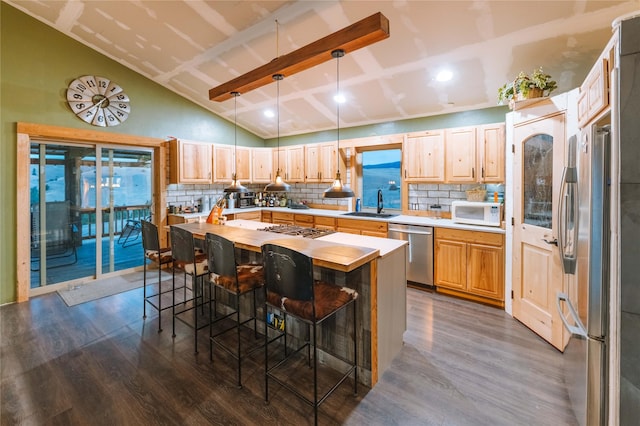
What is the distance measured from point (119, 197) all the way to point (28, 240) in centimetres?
122

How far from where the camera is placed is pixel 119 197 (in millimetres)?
4688

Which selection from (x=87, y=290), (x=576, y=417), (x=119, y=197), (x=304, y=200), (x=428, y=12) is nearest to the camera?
(x=576, y=417)

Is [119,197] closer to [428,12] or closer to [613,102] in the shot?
[428,12]

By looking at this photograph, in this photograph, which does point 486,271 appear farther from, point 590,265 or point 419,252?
point 590,265

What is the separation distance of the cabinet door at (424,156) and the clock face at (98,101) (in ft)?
14.1

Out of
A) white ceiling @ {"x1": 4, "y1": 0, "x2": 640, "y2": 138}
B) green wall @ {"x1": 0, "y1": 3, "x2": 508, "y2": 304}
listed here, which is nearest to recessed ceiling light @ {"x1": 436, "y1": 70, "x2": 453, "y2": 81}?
white ceiling @ {"x1": 4, "y1": 0, "x2": 640, "y2": 138}

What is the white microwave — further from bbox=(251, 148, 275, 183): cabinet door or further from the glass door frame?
the glass door frame

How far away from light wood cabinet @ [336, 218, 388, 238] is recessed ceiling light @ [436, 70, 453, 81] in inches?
77.7

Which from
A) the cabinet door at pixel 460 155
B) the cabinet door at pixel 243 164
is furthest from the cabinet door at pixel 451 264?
the cabinet door at pixel 243 164

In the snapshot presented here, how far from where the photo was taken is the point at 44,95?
3.79m

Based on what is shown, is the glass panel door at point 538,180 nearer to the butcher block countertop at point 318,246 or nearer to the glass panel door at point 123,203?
the butcher block countertop at point 318,246

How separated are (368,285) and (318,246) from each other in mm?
496

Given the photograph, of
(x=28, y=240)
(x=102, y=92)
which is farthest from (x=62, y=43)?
(x=28, y=240)

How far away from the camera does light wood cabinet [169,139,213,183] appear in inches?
192
